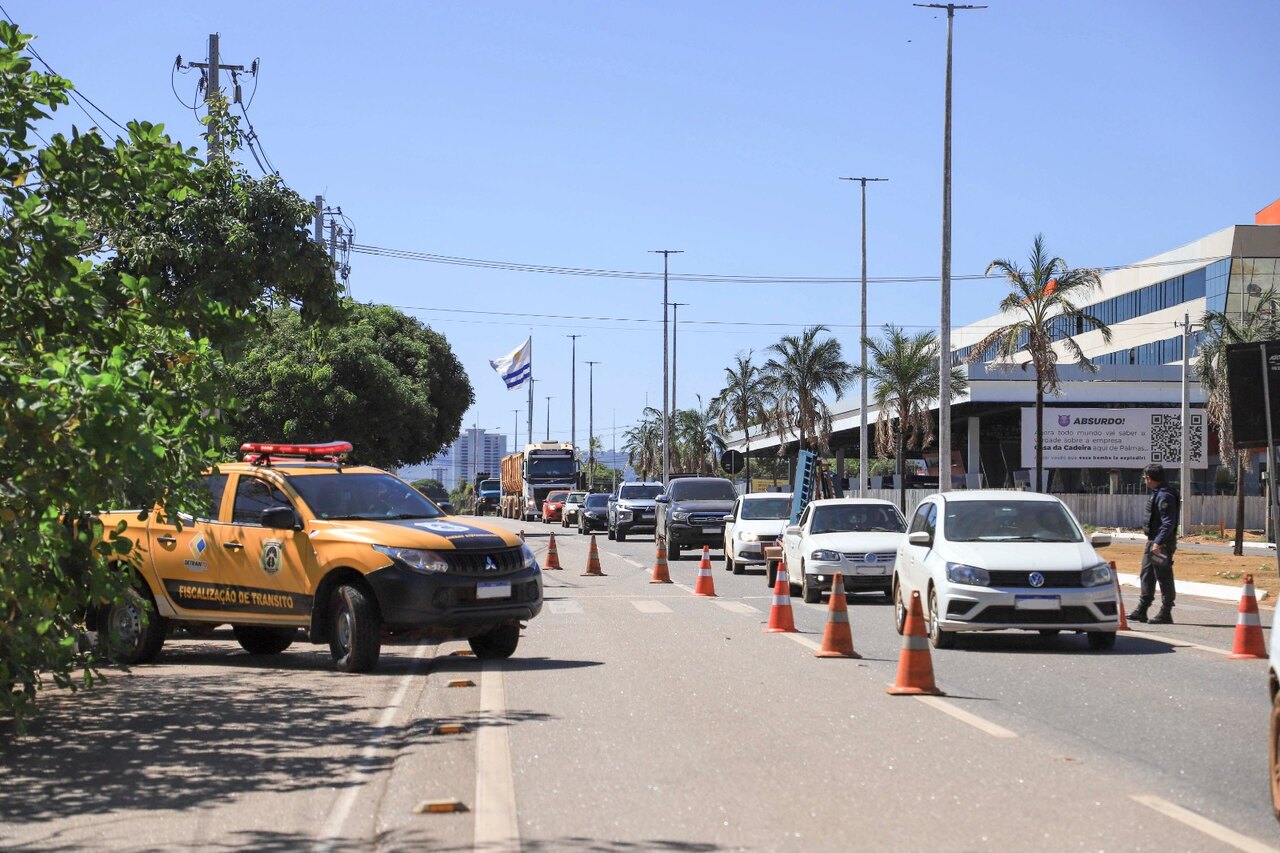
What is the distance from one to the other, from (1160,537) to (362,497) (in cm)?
912

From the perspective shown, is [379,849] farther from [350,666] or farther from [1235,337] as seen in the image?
[1235,337]

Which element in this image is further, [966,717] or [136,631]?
[136,631]

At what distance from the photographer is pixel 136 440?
902 centimetres

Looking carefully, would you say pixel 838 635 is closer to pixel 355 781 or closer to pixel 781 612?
pixel 781 612

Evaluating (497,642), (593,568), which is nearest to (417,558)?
(497,642)

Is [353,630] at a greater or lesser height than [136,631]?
greater

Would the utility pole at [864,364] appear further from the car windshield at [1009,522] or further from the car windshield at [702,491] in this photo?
the car windshield at [1009,522]

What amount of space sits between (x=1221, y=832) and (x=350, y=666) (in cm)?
822

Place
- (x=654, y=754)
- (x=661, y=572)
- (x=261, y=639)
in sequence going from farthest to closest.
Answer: (x=661, y=572), (x=261, y=639), (x=654, y=754)

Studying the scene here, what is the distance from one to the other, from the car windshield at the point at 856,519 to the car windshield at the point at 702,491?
14609 mm

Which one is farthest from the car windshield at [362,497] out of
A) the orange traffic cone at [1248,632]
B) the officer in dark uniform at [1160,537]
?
the officer in dark uniform at [1160,537]

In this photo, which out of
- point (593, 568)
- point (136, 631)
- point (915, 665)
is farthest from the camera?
point (593, 568)

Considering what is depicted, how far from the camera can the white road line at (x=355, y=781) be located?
7.20 metres

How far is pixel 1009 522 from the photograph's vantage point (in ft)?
54.2
